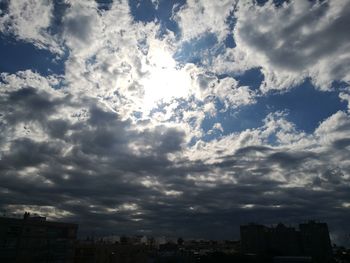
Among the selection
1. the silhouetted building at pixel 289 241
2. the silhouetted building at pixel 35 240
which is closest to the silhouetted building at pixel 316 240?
the silhouetted building at pixel 289 241

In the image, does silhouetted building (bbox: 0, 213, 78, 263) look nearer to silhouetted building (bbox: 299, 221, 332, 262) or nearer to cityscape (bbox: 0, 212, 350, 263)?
cityscape (bbox: 0, 212, 350, 263)

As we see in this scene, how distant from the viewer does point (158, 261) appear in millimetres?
115125

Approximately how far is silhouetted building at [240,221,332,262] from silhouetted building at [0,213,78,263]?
9902cm

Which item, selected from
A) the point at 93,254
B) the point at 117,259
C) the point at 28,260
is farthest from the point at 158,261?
the point at 28,260

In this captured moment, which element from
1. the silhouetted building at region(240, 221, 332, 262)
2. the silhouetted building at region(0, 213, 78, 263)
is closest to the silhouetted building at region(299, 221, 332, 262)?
the silhouetted building at region(240, 221, 332, 262)

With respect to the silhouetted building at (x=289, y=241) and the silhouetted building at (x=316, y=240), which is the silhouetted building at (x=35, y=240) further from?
the silhouetted building at (x=316, y=240)

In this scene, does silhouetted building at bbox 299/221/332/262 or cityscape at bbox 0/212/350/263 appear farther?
silhouetted building at bbox 299/221/332/262

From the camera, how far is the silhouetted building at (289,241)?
492ft

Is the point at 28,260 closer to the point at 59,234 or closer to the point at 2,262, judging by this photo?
the point at 2,262

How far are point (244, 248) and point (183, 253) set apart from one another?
6509 centimetres

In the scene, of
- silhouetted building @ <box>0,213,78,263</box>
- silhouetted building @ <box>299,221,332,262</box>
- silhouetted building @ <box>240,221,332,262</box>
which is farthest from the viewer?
silhouetted building @ <box>240,221,332,262</box>

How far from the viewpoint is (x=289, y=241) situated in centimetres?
15988

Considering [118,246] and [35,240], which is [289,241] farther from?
[35,240]

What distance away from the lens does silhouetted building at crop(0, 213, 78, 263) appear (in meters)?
68.5
